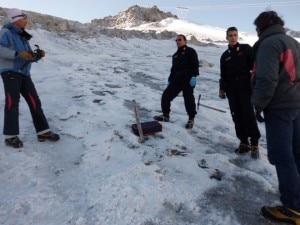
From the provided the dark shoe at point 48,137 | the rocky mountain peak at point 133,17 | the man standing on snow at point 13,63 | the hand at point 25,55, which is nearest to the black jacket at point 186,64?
the dark shoe at point 48,137

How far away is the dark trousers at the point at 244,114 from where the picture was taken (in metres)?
5.52

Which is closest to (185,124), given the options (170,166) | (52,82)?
(170,166)

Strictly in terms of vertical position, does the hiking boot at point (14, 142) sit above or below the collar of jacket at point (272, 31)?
below

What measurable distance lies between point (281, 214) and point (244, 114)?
2.13 metres

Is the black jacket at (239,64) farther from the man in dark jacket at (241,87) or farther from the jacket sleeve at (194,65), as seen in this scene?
the jacket sleeve at (194,65)

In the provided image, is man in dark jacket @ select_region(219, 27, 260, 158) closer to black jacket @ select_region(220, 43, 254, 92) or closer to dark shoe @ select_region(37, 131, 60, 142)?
black jacket @ select_region(220, 43, 254, 92)

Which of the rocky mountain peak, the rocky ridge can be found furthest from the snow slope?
the rocky mountain peak

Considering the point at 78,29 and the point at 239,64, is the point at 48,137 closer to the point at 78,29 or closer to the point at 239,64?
the point at 239,64

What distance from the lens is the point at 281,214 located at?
12.1 ft

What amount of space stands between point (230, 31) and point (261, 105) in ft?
7.44

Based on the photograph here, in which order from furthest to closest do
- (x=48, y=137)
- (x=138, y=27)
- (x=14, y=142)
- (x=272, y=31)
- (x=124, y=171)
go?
(x=138, y=27)
(x=48, y=137)
(x=14, y=142)
(x=124, y=171)
(x=272, y=31)

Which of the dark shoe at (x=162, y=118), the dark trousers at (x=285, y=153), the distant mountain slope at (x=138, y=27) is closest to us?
the dark trousers at (x=285, y=153)

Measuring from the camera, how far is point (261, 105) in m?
3.60

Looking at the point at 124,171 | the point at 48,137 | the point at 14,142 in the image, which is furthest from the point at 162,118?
the point at 14,142
